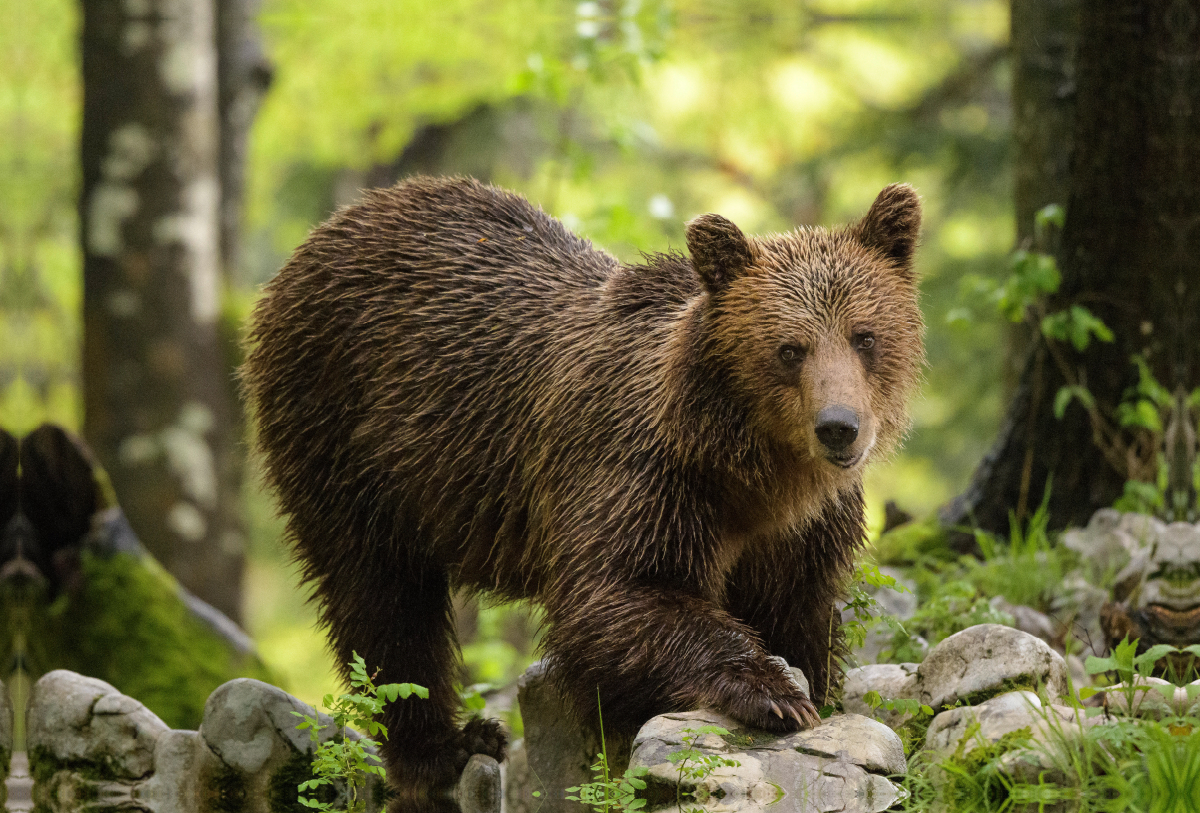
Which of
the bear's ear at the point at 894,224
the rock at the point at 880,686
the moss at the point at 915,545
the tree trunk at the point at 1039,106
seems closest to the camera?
the bear's ear at the point at 894,224

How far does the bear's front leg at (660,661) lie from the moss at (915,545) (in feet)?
10.2

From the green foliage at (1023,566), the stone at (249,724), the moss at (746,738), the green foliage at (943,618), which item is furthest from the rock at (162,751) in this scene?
the green foliage at (1023,566)

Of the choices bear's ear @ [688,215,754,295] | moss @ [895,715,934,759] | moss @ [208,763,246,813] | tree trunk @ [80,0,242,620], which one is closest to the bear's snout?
bear's ear @ [688,215,754,295]

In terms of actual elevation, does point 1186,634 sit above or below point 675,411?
below

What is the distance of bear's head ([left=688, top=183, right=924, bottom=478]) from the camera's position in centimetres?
446

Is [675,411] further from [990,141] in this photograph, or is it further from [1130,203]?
[990,141]

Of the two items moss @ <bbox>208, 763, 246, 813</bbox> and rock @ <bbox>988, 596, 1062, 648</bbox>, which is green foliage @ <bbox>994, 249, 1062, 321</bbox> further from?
moss @ <bbox>208, 763, 246, 813</bbox>

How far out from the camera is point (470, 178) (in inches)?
244

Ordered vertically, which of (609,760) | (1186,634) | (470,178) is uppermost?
(470,178)

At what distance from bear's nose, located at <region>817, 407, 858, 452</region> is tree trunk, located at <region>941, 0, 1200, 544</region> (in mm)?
3334

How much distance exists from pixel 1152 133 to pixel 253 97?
303 inches

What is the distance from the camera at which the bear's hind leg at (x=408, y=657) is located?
5613 mm

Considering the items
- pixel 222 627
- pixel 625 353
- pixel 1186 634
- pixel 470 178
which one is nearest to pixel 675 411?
pixel 625 353

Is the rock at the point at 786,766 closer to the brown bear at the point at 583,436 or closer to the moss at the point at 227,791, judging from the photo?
the brown bear at the point at 583,436
